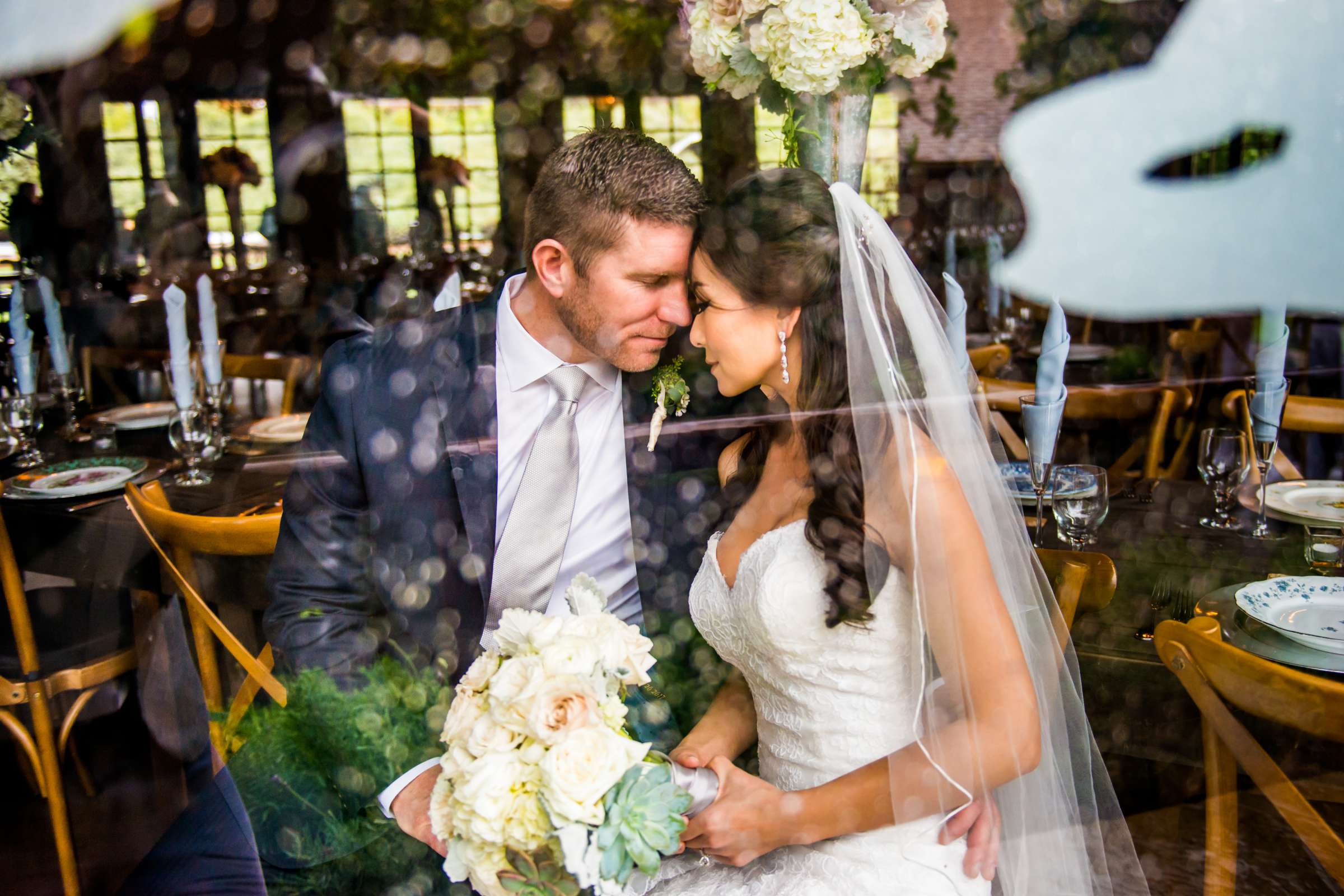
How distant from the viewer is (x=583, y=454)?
1.77 meters

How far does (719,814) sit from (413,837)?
0.50 meters

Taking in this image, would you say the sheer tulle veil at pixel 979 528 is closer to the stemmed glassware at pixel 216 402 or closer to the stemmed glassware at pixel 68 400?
the stemmed glassware at pixel 216 402

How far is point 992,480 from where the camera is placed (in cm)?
135

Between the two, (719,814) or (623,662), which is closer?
(623,662)

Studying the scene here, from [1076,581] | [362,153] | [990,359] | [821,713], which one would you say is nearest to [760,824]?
[821,713]

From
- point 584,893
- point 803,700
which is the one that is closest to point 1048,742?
point 803,700

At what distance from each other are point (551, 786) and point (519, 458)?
36.2 inches

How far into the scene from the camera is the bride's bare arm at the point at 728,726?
1.50m

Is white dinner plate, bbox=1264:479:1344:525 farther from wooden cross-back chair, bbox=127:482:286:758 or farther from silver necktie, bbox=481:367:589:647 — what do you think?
wooden cross-back chair, bbox=127:482:286:758

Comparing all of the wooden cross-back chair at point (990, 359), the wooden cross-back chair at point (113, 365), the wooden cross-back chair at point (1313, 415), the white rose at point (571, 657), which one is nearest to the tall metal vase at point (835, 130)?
the white rose at point (571, 657)

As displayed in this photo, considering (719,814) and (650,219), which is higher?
(650,219)

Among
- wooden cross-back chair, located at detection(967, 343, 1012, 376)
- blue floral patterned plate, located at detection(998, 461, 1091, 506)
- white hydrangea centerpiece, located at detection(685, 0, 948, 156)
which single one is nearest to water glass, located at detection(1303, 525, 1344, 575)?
blue floral patterned plate, located at detection(998, 461, 1091, 506)

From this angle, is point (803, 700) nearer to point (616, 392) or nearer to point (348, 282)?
point (616, 392)

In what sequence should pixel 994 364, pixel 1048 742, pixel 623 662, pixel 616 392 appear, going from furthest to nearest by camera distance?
pixel 994 364
pixel 616 392
pixel 1048 742
pixel 623 662
